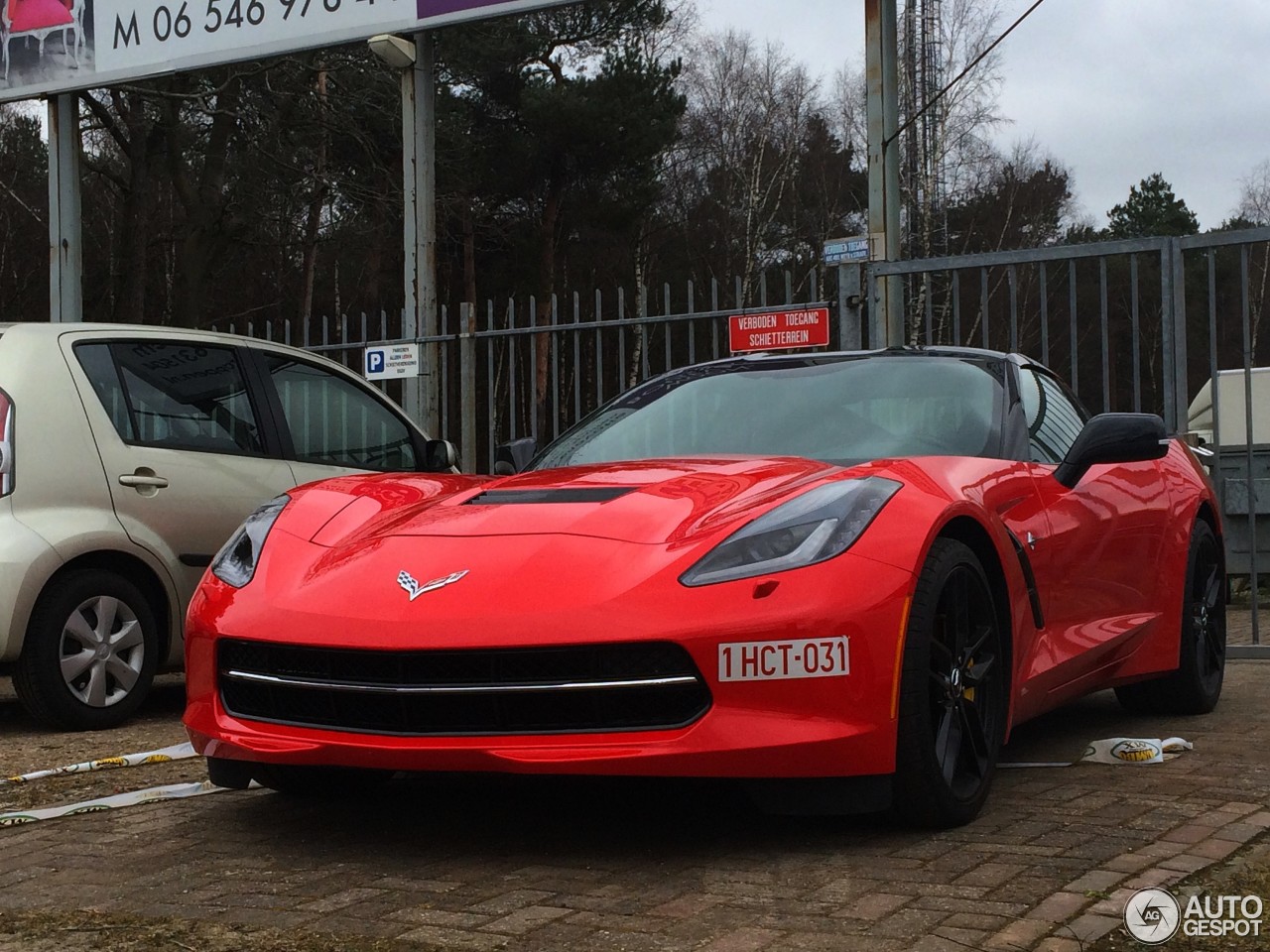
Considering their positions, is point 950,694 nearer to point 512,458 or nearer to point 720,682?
point 720,682

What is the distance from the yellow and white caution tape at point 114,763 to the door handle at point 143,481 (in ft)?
4.36

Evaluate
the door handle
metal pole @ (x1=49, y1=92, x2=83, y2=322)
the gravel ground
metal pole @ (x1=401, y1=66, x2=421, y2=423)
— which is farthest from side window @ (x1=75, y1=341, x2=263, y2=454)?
metal pole @ (x1=49, y1=92, x2=83, y2=322)

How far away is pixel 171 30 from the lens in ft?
42.3

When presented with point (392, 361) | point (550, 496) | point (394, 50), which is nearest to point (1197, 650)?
point (550, 496)

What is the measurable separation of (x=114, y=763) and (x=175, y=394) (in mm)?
2062

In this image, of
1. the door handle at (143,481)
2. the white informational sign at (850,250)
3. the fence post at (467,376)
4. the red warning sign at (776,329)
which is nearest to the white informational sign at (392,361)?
the fence post at (467,376)

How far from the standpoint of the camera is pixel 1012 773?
455cm

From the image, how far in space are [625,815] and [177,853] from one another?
1.08m

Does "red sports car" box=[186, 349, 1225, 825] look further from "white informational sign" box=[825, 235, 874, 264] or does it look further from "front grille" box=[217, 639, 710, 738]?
"white informational sign" box=[825, 235, 874, 264]

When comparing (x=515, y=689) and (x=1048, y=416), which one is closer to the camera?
(x=515, y=689)

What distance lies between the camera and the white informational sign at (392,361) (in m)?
10.9
